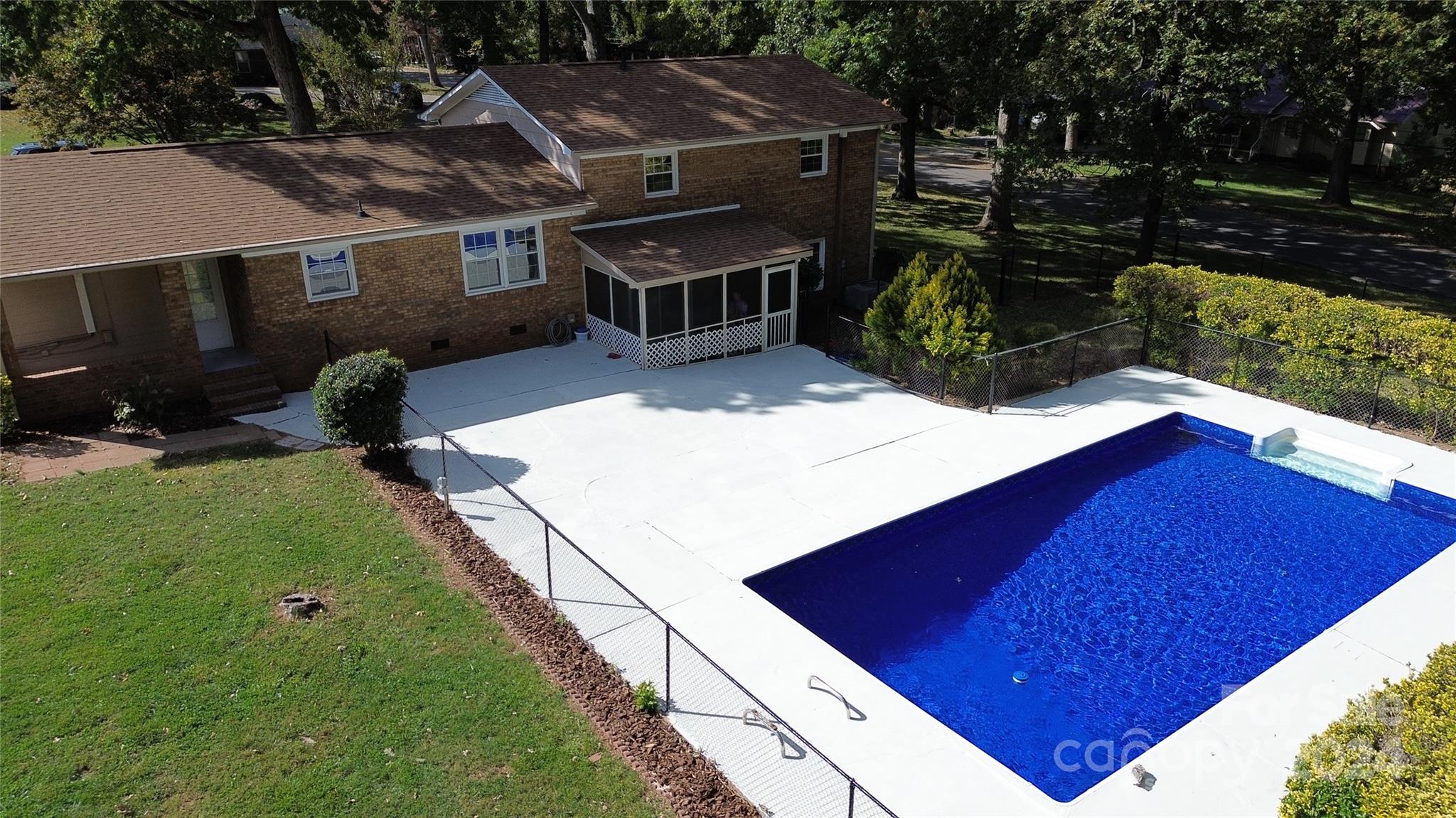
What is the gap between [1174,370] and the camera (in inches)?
870

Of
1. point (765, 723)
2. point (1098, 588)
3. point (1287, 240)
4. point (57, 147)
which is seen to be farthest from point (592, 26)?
point (765, 723)

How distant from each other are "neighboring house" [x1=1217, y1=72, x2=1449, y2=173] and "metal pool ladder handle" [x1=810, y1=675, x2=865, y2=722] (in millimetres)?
39708

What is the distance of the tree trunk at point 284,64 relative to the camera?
26.7 m

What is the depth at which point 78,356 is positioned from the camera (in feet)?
63.0

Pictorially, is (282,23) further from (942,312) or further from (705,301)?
(942,312)

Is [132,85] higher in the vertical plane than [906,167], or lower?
higher

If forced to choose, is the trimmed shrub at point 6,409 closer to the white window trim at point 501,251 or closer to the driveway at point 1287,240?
the white window trim at point 501,251

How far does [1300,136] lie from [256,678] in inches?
2093

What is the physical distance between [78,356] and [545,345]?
9127 mm

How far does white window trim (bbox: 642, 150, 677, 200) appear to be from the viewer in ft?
74.3

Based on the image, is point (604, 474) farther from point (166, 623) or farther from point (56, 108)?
point (56, 108)

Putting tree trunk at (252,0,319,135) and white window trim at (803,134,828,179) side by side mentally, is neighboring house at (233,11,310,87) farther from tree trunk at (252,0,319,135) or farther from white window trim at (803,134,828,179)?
white window trim at (803,134,828,179)

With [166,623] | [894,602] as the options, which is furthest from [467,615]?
[894,602]

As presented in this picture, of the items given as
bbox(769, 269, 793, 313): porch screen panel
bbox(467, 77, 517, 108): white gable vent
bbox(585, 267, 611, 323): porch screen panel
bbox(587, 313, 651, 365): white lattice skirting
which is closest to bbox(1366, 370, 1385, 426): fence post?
bbox(769, 269, 793, 313): porch screen panel
